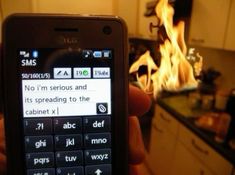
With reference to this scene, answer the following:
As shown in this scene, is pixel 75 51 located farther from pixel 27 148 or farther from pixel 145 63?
pixel 145 63

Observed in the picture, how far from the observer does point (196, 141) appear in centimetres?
126

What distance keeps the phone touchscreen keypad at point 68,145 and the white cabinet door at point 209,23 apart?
91cm

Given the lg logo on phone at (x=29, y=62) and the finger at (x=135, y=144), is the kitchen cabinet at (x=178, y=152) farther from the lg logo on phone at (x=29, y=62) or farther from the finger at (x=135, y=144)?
the lg logo on phone at (x=29, y=62)

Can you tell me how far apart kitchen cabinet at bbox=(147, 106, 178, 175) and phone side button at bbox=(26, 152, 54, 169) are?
114 cm

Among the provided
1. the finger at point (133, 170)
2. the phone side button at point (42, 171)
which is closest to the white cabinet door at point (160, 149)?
the finger at point (133, 170)

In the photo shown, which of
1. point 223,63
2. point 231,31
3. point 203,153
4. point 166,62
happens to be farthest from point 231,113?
point 166,62

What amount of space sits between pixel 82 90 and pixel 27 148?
6.1 inches

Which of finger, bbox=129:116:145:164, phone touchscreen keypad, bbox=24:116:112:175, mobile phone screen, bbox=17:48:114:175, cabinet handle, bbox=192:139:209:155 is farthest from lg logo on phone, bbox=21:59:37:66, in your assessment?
cabinet handle, bbox=192:139:209:155

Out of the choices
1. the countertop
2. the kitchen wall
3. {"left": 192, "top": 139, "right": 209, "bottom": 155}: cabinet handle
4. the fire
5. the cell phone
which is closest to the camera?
the cell phone

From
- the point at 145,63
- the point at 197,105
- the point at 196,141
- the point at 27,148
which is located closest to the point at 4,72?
the point at 27,148

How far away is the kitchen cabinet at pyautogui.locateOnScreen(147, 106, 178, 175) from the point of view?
1.56m

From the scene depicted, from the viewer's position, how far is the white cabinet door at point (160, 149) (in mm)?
1607

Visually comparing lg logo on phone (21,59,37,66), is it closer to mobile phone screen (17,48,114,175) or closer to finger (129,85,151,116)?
mobile phone screen (17,48,114,175)

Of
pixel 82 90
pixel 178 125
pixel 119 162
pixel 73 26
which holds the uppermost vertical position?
pixel 73 26
